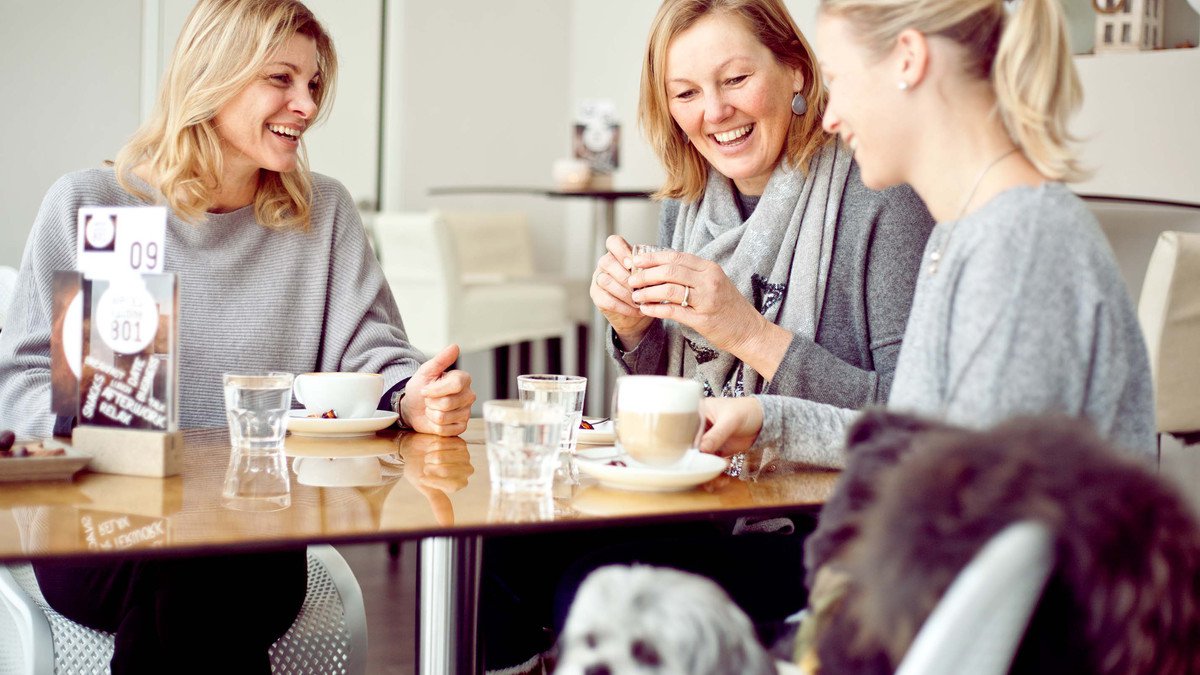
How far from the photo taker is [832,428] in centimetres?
134

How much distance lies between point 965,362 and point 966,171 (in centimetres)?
24

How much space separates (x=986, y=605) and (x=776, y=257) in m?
1.19

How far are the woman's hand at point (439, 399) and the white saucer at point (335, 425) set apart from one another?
0.15 feet

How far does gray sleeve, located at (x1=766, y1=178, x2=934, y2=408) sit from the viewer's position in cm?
171

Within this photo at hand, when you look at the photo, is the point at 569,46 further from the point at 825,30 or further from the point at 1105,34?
the point at 825,30

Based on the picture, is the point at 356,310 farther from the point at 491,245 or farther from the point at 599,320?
the point at 491,245

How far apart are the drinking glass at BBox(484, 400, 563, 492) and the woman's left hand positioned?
0.51 metres

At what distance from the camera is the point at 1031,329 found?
103cm

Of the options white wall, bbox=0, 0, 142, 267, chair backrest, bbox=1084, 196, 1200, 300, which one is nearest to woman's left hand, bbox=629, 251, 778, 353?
chair backrest, bbox=1084, 196, 1200, 300

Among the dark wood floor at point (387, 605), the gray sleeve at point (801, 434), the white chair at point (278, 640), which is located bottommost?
the dark wood floor at point (387, 605)

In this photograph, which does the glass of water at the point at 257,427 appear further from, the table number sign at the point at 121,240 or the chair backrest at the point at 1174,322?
the chair backrest at the point at 1174,322

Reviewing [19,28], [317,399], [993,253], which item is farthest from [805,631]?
[19,28]

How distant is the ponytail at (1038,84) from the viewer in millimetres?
1146

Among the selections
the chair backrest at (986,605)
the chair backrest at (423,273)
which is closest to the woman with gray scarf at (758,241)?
the chair backrest at (986,605)
